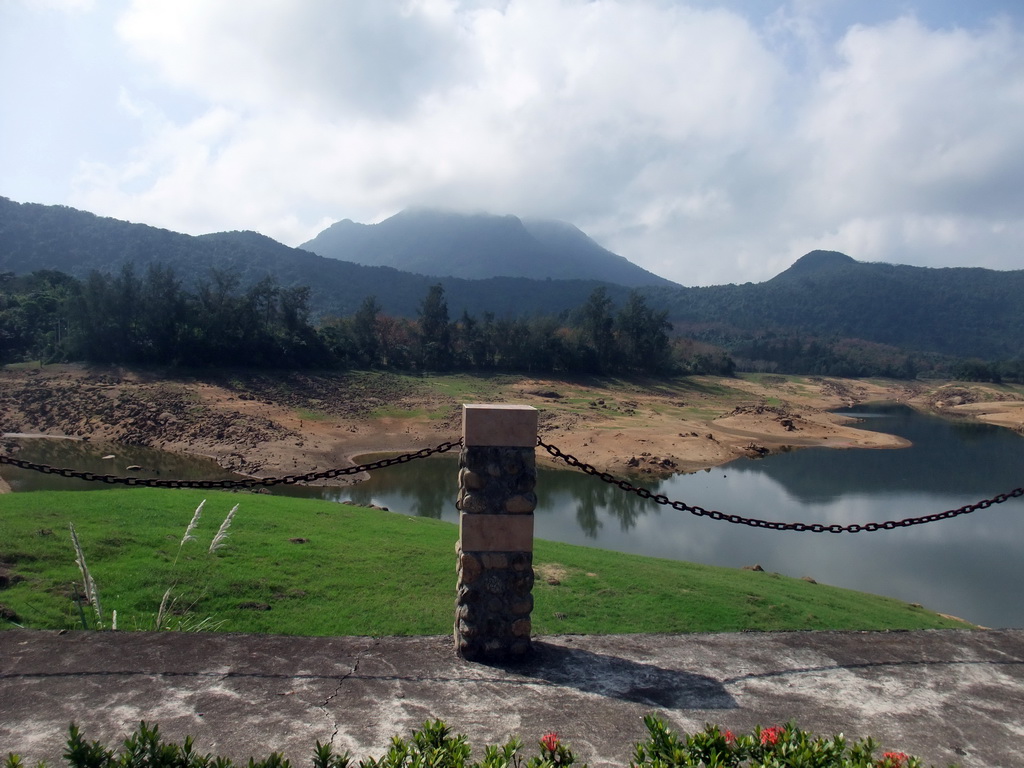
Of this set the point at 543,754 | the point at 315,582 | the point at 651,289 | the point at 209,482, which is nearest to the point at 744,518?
the point at 543,754

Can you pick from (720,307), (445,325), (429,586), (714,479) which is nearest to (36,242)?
(445,325)

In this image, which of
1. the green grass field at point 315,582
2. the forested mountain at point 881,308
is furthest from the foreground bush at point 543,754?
the forested mountain at point 881,308

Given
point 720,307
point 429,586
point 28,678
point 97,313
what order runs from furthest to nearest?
point 720,307, point 97,313, point 429,586, point 28,678

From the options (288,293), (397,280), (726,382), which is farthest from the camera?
(397,280)

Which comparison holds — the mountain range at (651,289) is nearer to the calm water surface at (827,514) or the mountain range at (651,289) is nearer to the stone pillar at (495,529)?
the calm water surface at (827,514)

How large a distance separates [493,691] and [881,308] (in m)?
143

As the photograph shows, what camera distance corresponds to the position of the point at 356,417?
108ft

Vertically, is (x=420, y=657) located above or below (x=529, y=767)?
below

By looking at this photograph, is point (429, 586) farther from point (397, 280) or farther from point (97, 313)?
point (397, 280)

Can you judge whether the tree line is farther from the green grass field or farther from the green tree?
the green grass field

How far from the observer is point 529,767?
2.68 meters

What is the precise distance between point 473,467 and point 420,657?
48.3 inches

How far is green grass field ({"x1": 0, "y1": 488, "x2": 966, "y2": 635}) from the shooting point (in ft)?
22.2

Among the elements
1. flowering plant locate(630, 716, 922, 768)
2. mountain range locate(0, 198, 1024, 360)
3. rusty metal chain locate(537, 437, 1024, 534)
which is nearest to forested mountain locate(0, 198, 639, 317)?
mountain range locate(0, 198, 1024, 360)
